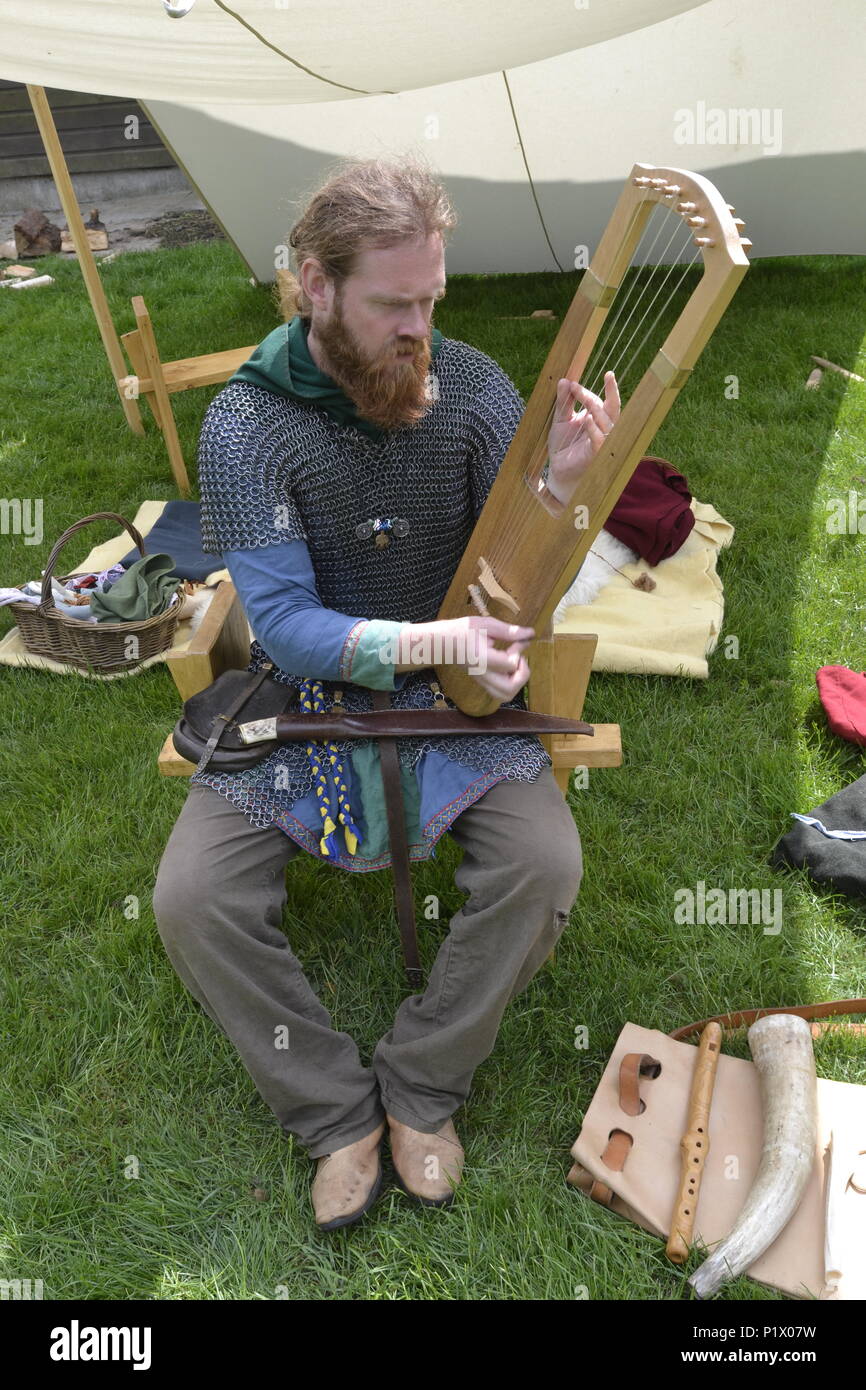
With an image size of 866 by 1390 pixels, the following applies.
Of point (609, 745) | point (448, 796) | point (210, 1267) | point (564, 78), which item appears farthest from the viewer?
point (564, 78)

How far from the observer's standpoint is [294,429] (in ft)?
7.04

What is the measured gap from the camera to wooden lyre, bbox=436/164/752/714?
159 centimetres

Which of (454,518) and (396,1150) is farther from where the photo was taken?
(454,518)

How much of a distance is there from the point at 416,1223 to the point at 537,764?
926mm

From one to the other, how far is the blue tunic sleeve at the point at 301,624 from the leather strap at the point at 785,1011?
1042mm

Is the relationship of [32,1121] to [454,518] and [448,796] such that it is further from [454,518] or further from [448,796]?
[454,518]

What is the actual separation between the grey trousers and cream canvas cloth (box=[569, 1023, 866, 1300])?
0.32 meters

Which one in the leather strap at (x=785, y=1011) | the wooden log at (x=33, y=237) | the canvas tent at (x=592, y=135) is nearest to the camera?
the leather strap at (x=785, y=1011)

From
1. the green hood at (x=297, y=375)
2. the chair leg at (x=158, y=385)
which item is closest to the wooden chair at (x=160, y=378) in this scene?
the chair leg at (x=158, y=385)

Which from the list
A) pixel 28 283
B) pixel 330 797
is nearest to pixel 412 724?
pixel 330 797

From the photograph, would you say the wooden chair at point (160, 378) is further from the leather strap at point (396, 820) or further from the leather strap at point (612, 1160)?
the leather strap at point (612, 1160)

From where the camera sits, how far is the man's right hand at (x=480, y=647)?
6.24 ft

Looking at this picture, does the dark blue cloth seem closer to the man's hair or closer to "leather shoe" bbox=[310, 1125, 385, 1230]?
the man's hair

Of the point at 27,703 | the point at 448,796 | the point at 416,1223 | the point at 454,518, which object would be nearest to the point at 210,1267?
the point at 416,1223
